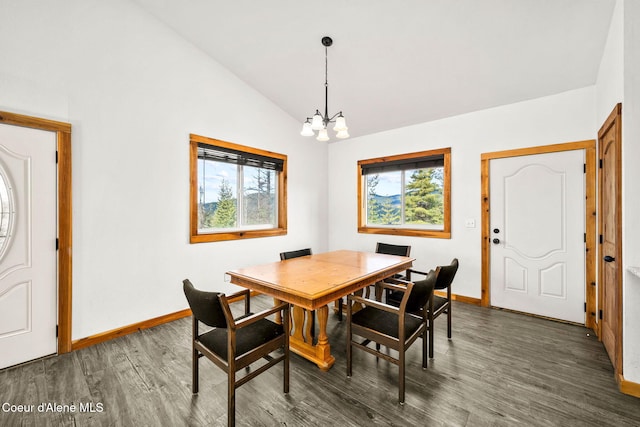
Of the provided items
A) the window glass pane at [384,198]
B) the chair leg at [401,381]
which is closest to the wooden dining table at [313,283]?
the chair leg at [401,381]

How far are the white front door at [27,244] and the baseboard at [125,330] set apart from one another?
7.1 inches

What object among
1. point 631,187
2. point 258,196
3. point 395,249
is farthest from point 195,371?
point 631,187

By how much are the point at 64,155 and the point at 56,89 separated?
0.59 m

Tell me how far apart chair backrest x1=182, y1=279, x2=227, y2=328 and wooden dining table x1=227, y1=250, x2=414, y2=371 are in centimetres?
49

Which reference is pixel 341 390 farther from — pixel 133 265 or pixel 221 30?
pixel 221 30

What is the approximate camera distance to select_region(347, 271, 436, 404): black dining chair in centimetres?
182

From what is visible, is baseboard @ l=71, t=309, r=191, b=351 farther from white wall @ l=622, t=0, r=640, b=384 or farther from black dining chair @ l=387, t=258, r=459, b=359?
white wall @ l=622, t=0, r=640, b=384

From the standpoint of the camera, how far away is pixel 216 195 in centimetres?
373

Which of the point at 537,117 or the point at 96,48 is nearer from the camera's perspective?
the point at 96,48

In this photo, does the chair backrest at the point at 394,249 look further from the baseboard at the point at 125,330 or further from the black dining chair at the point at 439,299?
the baseboard at the point at 125,330

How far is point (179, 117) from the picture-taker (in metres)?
3.23

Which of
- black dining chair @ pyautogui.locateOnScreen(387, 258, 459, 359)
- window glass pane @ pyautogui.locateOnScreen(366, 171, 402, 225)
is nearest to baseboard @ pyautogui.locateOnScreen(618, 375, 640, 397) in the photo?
black dining chair @ pyautogui.locateOnScreen(387, 258, 459, 359)

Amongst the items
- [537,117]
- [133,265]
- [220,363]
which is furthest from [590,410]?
[133,265]

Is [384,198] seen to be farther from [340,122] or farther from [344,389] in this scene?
[344,389]
